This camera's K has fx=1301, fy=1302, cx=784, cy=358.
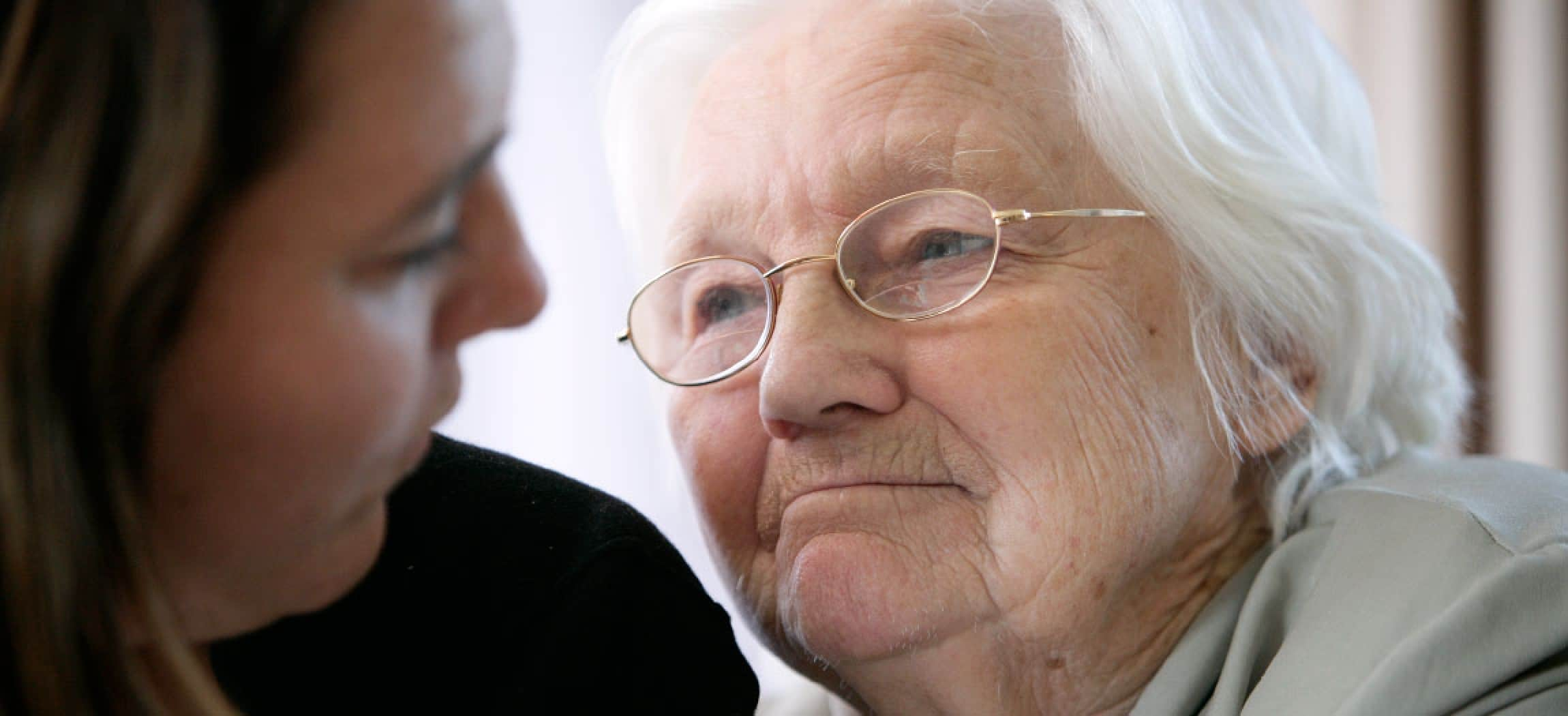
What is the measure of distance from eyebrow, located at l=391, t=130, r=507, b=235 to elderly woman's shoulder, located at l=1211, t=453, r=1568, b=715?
0.81m

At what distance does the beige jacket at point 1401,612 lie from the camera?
41.8 inches

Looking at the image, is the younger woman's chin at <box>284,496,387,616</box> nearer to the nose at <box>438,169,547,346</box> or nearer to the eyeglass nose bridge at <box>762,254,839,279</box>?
the nose at <box>438,169,547,346</box>

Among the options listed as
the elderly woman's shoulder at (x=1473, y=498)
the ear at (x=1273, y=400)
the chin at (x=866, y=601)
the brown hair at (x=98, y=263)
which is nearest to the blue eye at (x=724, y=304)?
the chin at (x=866, y=601)

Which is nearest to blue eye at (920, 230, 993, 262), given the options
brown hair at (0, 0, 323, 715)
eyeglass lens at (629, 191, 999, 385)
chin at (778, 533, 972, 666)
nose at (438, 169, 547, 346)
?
eyeglass lens at (629, 191, 999, 385)

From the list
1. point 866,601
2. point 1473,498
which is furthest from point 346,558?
point 1473,498

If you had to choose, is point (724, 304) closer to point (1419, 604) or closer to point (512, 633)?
point (512, 633)

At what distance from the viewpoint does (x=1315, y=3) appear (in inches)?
126

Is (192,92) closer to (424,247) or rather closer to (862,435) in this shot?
(424,247)

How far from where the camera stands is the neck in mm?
1343

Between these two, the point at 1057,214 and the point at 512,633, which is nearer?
the point at 512,633

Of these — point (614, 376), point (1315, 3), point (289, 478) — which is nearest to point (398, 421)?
point (289, 478)

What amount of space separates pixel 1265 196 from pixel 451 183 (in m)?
0.97

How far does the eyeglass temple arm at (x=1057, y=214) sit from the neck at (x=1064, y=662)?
0.36 metres

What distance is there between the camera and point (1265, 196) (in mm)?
1420
